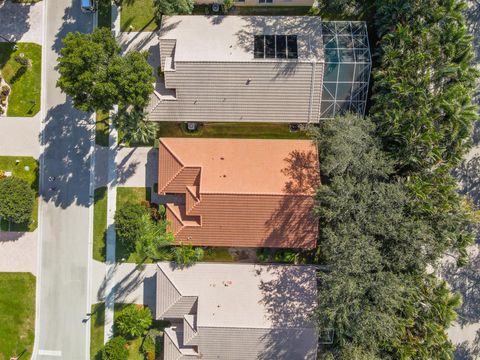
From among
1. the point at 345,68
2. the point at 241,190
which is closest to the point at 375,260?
the point at 241,190

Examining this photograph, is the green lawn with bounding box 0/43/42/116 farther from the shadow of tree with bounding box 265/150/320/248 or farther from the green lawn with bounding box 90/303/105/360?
the shadow of tree with bounding box 265/150/320/248

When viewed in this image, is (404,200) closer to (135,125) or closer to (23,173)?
(135,125)

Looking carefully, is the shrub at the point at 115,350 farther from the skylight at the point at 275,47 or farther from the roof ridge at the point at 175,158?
the skylight at the point at 275,47

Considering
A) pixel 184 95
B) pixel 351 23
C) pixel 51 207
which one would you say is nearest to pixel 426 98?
pixel 351 23

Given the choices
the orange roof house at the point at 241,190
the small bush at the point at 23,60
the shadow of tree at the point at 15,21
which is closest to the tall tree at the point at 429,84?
the orange roof house at the point at 241,190

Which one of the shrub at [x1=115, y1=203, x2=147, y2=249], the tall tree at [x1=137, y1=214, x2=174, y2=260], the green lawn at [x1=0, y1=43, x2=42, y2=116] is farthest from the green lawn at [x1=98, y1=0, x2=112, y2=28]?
the tall tree at [x1=137, y1=214, x2=174, y2=260]

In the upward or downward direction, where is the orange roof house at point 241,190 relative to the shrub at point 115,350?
upward
